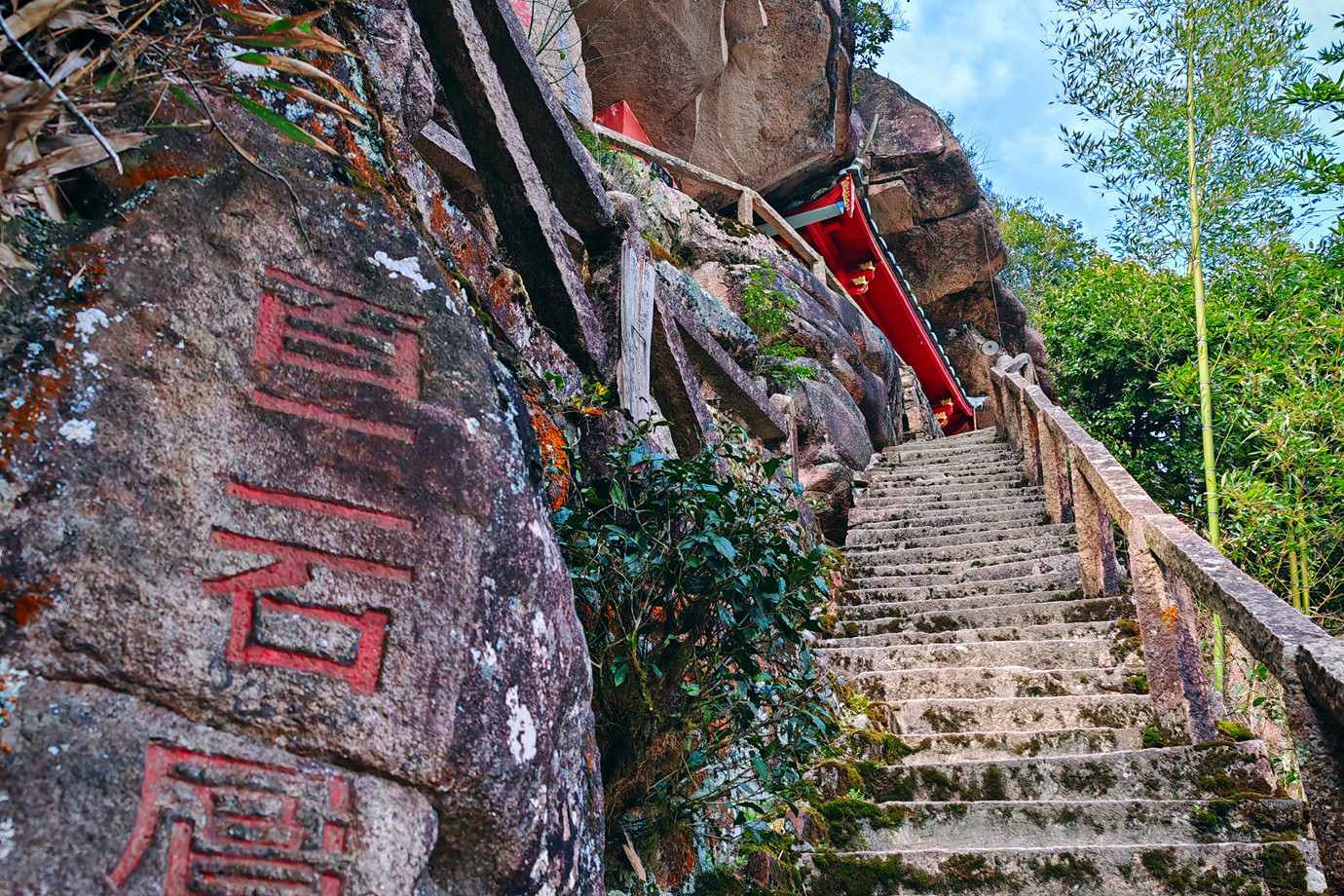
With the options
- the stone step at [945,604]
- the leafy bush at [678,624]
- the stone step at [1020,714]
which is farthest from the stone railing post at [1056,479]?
the leafy bush at [678,624]

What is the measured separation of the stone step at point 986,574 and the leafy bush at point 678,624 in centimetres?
338

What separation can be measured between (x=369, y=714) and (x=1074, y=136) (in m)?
10.3

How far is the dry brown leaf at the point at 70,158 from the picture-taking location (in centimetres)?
130

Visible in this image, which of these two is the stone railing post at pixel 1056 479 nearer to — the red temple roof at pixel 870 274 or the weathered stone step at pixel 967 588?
the weathered stone step at pixel 967 588

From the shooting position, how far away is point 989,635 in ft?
16.2

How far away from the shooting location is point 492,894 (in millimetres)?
1407

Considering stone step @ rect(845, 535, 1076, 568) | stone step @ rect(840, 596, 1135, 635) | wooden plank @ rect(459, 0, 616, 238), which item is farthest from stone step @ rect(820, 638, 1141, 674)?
wooden plank @ rect(459, 0, 616, 238)

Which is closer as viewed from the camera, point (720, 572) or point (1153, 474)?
point (720, 572)

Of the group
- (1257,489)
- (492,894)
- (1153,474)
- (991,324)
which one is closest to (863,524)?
(1257,489)

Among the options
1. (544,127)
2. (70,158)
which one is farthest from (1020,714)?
(70,158)

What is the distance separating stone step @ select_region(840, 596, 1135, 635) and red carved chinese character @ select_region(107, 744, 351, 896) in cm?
443

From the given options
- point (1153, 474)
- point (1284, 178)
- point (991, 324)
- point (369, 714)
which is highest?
point (991, 324)

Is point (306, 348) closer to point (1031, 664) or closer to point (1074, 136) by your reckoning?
point (1031, 664)

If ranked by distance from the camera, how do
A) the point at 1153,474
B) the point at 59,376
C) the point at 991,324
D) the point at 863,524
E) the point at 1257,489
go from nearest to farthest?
the point at 59,376 → the point at 1257,489 → the point at 863,524 → the point at 1153,474 → the point at 991,324
